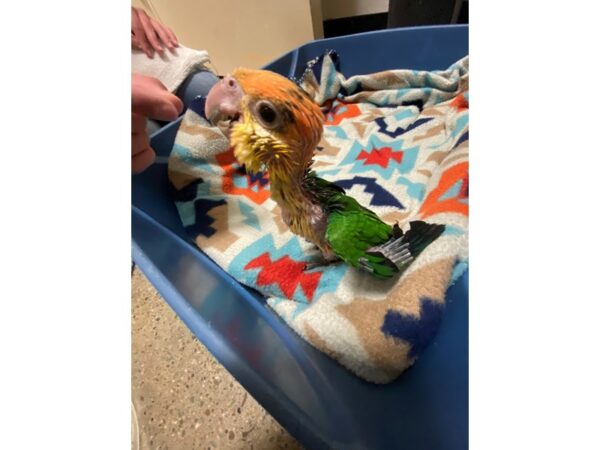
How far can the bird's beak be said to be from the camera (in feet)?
1.18

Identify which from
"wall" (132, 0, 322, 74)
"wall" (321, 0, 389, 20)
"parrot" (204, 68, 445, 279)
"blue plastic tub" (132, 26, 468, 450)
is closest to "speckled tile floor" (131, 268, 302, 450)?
"blue plastic tub" (132, 26, 468, 450)

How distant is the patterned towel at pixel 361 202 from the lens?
422 millimetres

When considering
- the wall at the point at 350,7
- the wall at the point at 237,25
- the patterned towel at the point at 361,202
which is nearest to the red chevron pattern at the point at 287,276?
the patterned towel at the point at 361,202

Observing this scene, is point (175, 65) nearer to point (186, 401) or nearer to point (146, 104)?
point (146, 104)

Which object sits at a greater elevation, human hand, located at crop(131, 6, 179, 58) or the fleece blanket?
human hand, located at crop(131, 6, 179, 58)

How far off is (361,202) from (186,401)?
1.54ft

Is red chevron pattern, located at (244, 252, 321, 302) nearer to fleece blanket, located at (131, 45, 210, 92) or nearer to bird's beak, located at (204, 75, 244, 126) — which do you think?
bird's beak, located at (204, 75, 244, 126)

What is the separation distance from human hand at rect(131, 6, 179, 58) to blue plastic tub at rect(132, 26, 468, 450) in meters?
0.26

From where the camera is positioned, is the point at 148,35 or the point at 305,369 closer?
the point at 305,369

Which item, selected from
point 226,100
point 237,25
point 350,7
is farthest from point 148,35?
point 350,7

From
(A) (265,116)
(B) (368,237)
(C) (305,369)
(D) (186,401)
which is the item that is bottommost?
(D) (186,401)

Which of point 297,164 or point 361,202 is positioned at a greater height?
point 297,164

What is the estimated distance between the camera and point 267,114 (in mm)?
347

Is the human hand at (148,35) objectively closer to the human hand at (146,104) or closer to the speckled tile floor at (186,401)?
the human hand at (146,104)
